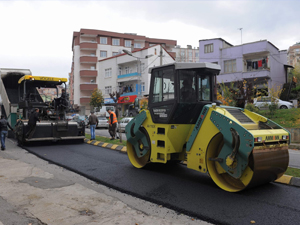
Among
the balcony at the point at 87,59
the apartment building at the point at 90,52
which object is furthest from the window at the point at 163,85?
the balcony at the point at 87,59

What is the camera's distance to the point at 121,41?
5291cm

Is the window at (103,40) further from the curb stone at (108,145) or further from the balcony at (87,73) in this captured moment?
the curb stone at (108,145)

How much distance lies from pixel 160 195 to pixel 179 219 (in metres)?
1.04

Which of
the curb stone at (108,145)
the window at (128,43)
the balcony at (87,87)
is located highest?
the window at (128,43)

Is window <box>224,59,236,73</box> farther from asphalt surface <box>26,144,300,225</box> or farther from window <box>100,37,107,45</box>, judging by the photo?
window <box>100,37,107,45</box>

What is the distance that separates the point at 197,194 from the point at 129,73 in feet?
123

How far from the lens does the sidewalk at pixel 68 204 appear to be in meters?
3.96

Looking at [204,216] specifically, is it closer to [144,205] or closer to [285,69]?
[144,205]

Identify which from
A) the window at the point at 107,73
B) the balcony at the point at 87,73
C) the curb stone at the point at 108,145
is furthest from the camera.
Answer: the balcony at the point at 87,73

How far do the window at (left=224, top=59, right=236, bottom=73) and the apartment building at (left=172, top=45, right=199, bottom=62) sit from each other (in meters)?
30.5

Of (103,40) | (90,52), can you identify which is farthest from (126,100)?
(103,40)

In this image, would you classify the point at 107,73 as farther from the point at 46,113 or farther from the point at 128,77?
the point at 46,113

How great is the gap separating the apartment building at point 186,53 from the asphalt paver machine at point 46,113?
50588mm

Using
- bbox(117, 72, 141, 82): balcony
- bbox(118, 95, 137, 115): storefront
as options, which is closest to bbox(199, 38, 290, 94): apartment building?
bbox(117, 72, 141, 82): balcony
